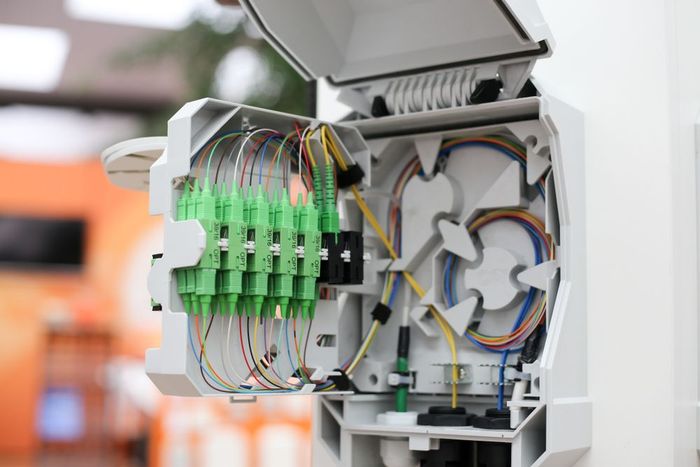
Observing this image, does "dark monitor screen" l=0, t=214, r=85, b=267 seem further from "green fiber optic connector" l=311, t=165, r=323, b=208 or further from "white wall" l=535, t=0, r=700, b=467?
"white wall" l=535, t=0, r=700, b=467

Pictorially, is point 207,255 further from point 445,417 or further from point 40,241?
point 40,241

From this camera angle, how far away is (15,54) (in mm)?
7281

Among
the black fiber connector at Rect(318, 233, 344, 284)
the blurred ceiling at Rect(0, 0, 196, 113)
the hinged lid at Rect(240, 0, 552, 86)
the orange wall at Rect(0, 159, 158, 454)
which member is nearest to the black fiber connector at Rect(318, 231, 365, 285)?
the black fiber connector at Rect(318, 233, 344, 284)

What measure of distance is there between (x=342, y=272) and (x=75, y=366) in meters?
6.44

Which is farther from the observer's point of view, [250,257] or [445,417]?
[445,417]

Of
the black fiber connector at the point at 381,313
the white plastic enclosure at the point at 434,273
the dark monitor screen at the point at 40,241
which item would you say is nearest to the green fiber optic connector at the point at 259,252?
the white plastic enclosure at the point at 434,273

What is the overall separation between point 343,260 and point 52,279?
22.8ft

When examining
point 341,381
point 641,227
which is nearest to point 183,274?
point 341,381

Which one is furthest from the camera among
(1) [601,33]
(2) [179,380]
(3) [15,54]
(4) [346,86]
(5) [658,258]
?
(3) [15,54]

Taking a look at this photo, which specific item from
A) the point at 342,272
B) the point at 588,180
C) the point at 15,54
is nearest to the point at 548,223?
the point at 588,180

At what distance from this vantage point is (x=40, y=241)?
8.34 m

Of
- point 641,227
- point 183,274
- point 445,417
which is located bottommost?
point 445,417

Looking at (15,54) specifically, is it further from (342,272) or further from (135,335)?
(342,272)

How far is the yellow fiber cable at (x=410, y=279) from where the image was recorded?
6.98 feet
